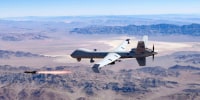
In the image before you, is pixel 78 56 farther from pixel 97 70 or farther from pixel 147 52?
pixel 97 70

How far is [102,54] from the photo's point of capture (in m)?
127

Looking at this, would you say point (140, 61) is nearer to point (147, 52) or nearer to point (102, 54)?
point (147, 52)

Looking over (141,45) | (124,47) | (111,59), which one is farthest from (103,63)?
(124,47)

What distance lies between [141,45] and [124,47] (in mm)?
23947

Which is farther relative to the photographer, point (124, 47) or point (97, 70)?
point (124, 47)

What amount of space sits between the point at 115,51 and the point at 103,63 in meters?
22.7

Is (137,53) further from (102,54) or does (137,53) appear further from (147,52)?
(102,54)

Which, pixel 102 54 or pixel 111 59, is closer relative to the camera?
pixel 111 59

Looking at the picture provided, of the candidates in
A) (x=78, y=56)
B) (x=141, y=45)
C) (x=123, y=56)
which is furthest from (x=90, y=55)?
(x=141, y=45)

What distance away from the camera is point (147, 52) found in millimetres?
121062

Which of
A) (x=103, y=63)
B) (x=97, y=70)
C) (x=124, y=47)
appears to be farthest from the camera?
(x=124, y=47)

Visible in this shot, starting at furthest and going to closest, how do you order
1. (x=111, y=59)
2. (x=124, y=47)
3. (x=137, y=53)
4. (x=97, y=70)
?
1. (x=124, y=47)
2. (x=137, y=53)
3. (x=111, y=59)
4. (x=97, y=70)

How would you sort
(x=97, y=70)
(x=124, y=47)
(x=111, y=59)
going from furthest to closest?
(x=124, y=47) < (x=111, y=59) < (x=97, y=70)

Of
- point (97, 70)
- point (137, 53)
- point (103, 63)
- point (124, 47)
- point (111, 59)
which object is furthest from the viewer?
point (124, 47)
